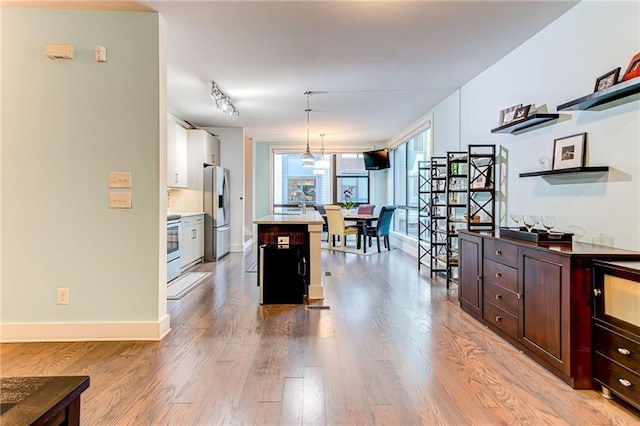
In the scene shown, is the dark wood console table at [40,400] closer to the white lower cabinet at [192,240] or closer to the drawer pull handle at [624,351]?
the drawer pull handle at [624,351]

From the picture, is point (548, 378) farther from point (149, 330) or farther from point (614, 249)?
point (149, 330)

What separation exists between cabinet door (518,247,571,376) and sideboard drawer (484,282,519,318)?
12cm

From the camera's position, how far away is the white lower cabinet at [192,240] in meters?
5.35

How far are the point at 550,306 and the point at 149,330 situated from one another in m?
2.87

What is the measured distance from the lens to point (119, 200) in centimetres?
281

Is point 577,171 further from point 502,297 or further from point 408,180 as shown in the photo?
point 408,180

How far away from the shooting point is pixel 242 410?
183 cm

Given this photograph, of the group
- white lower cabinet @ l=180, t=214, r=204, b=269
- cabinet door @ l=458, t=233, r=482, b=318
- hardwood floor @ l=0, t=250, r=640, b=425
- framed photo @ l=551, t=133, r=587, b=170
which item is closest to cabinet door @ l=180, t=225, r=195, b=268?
white lower cabinet @ l=180, t=214, r=204, b=269

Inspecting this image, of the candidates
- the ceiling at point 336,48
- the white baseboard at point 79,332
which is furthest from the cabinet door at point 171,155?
the white baseboard at point 79,332

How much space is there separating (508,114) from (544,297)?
1896 mm

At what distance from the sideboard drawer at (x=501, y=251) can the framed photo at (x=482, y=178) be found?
1.09 meters

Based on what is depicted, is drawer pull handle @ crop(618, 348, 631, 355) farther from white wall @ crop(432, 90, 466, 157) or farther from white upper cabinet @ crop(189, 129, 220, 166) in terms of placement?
white upper cabinet @ crop(189, 129, 220, 166)

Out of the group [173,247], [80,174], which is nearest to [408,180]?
[173,247]

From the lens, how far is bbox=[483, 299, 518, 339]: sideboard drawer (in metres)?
2.63
